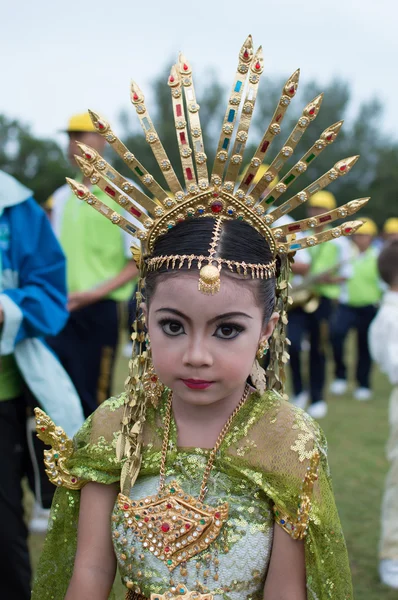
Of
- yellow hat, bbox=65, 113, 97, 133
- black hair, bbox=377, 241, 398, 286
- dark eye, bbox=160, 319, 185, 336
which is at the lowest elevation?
dark eye, bbox=160, 319, 185, 336

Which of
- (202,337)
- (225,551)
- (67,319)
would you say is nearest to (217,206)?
(202,337)

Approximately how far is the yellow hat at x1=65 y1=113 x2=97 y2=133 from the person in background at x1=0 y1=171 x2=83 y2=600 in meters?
1.91

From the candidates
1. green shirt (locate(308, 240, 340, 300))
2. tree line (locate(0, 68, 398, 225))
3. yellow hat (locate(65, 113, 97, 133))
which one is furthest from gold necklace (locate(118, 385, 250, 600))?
tree line (locate(0, 68, 398, 225))

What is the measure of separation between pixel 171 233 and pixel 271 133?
372 millimetres

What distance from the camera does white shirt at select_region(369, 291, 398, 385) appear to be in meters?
3.89

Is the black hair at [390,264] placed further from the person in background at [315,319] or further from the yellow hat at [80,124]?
the person in background at [315,319]

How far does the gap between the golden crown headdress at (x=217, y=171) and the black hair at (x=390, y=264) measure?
215cm

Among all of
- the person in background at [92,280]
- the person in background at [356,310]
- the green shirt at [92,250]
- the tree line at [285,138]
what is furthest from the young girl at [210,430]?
the tree line at [285,138]

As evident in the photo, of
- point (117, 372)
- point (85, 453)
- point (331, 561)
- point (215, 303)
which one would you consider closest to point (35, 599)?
point (85, 453)

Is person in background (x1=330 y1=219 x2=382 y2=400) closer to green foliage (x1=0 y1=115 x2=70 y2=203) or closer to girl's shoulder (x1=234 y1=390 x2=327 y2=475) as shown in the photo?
girl's shoulder (x1=234 y1=390 x2=327 y2=475)

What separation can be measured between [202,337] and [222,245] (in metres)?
0.24

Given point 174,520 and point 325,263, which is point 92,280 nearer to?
point 174,520

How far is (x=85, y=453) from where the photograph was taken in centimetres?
206

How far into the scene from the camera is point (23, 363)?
2.89 m
